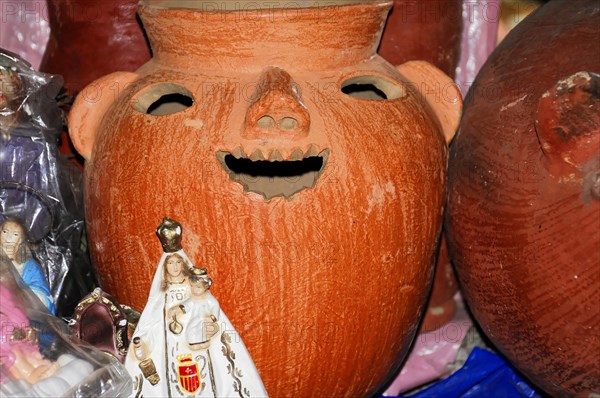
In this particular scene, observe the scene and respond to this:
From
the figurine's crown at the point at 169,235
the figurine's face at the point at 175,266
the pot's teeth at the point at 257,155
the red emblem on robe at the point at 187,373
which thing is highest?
the pot's teeth at the point at 257,155

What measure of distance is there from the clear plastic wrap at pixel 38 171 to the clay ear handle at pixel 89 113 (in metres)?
0.18

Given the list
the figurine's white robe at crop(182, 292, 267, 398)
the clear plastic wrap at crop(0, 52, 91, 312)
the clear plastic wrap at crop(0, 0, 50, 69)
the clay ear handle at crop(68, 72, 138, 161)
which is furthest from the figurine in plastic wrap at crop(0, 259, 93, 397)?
the clear plastic wrap at crop(0, 0, 50, 69)

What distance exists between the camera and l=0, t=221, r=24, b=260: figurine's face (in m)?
2.10

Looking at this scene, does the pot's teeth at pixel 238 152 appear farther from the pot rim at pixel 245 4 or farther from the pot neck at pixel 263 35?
the pot rim at pixel 245 4

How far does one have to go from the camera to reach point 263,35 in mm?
2061

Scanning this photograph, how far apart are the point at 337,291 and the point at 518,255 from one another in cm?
46

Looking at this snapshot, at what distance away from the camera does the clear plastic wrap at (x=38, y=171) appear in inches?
90.3

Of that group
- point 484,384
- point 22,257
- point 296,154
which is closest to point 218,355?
point 296,154

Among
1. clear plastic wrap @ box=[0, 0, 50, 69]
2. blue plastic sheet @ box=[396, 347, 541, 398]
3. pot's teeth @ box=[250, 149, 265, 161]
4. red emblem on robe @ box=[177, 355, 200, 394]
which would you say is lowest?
blue plastic sheet @ box=[396, 347, 541, 398]

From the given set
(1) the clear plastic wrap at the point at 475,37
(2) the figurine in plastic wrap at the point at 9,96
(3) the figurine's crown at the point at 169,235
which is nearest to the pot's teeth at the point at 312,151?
(3) the figurine's crown at the point at 169,235

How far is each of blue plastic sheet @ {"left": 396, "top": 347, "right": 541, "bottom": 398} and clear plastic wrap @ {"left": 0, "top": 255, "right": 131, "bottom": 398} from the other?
1.10 meters

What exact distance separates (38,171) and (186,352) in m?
0.79

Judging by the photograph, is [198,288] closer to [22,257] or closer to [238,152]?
[238,152]

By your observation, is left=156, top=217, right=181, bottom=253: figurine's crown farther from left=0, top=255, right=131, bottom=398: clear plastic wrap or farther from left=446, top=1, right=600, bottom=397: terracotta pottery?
left=446, top=1, right=600, bottom=397: terracotta pottery
